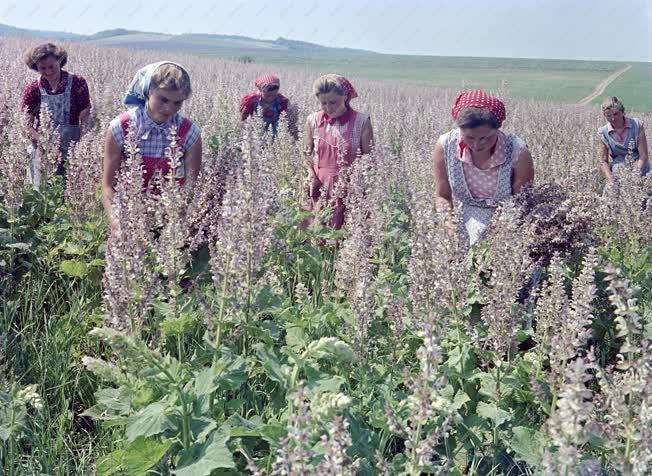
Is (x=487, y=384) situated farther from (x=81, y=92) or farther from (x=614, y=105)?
(x=614, y=105)

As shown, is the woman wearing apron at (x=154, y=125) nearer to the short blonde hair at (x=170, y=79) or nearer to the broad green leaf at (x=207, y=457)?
the short blonde hair at (x=170, y=79)

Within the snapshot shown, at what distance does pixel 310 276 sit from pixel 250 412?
50.0 inches

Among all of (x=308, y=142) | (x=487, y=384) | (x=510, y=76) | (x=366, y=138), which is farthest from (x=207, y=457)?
(x=510, y=76)

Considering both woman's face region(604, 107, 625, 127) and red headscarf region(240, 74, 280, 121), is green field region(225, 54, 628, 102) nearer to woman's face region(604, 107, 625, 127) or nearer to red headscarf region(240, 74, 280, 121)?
woman's face region(604, 107, 625, 127)

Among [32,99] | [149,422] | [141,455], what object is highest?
[32,99]

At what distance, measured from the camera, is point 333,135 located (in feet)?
17.3

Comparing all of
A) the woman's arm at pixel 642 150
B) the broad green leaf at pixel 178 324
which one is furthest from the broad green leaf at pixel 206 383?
the woman's arm at pixel 642 150

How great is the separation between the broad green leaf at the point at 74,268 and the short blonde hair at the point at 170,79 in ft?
3.33

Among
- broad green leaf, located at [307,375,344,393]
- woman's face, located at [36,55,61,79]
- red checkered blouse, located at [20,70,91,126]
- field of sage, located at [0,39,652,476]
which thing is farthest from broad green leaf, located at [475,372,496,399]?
woman's face, located at [36,55,61,79]

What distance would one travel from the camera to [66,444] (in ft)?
7.70

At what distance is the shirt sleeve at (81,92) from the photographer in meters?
5.12

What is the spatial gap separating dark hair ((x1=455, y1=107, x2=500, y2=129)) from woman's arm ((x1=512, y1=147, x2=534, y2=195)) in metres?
0.37

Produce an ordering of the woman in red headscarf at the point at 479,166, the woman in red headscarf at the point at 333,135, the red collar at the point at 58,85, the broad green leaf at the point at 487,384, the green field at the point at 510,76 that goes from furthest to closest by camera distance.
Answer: the green field at the point at 510,76 → the woman in red headscarf at the point at 333,135 → the red collar at the point at 58,85 → the woman in red headscarf at the point at 479,166 → the broad green leaf at the point at 487,384

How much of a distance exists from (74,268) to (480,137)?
2337 millimetres
